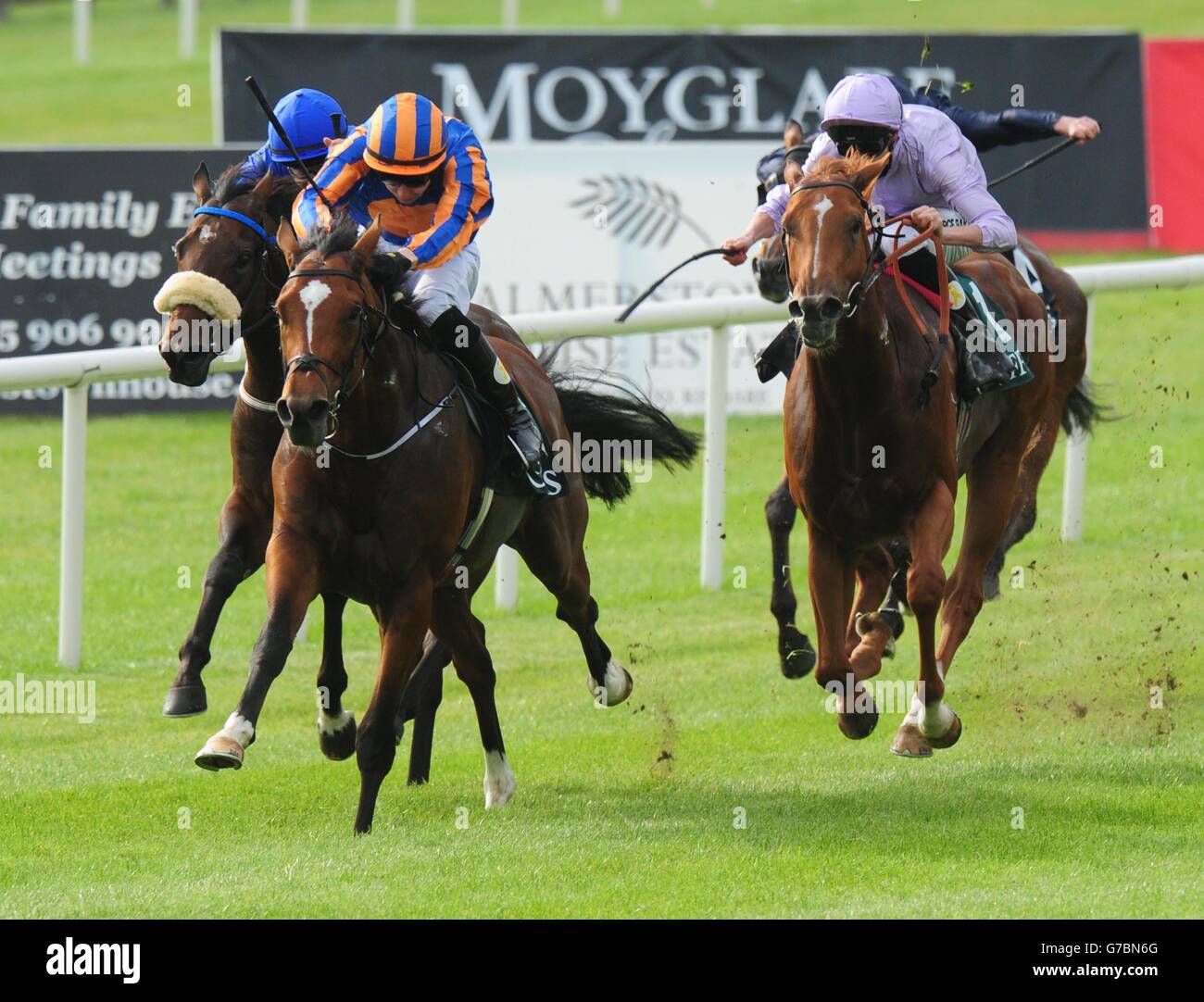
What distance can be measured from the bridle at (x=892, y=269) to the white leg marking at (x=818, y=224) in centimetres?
8

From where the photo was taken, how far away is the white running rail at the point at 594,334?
8477mm

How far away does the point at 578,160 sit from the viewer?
13.2 metres

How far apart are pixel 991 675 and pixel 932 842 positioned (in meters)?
2.49

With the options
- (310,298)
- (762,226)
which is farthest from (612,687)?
(310,298)

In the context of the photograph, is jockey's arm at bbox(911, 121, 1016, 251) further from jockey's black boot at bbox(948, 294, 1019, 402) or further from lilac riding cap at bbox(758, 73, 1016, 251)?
jockey's black boot at bbox(948, 294, 1019, 402)

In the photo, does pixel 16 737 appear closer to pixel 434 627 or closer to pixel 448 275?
pixel 434 627

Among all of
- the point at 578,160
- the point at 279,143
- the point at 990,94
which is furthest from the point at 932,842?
the point at 990,94

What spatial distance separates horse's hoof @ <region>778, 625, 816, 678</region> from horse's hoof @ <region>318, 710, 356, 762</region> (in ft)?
6.18

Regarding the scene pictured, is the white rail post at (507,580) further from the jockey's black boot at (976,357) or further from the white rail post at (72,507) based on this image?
the jockey's black boot at (976,357)

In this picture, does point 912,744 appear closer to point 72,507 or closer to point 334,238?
point 334,238

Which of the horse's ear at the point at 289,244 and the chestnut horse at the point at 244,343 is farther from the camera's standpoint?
the chestnut horse at the point at 244,343

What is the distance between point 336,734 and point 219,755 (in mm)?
1152

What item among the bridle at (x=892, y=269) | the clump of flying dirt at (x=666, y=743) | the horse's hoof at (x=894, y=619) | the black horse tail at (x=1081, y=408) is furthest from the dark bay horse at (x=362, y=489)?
the black horse tail at (x=1081, y=408)

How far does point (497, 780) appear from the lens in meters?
6.77
